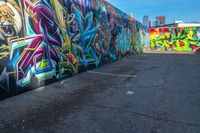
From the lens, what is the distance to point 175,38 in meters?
24.3

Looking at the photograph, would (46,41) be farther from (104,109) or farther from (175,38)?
(175,38)

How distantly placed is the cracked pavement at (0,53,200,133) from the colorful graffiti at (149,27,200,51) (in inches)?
800

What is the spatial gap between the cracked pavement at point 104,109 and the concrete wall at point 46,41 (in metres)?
0.47

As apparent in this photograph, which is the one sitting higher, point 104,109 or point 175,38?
point 175,38

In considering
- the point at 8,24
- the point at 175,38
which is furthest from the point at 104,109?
the point at 175,38

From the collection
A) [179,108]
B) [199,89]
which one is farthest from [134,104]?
[199,89]

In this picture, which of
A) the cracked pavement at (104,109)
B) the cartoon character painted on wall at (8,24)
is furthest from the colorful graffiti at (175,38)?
the cartoon character painted on wall at (8,24)

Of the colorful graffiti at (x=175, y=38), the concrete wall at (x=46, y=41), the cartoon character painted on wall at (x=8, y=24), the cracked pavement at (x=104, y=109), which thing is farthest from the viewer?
the colorful graffiti at (x=175, y=38)

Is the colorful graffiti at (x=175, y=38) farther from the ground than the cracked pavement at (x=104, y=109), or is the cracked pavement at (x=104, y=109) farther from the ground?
the colorful graffiti at (x=175, y=38)

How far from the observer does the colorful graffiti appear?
2330 centimetres

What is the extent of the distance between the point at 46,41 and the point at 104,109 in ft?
9.45

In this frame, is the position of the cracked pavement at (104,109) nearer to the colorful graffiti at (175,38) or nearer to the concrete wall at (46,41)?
the concrete wall at (46,41)

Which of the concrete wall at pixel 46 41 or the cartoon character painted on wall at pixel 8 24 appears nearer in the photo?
the cartoon character painted on wall at pixel 8 24

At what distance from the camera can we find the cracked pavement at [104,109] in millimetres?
2910
